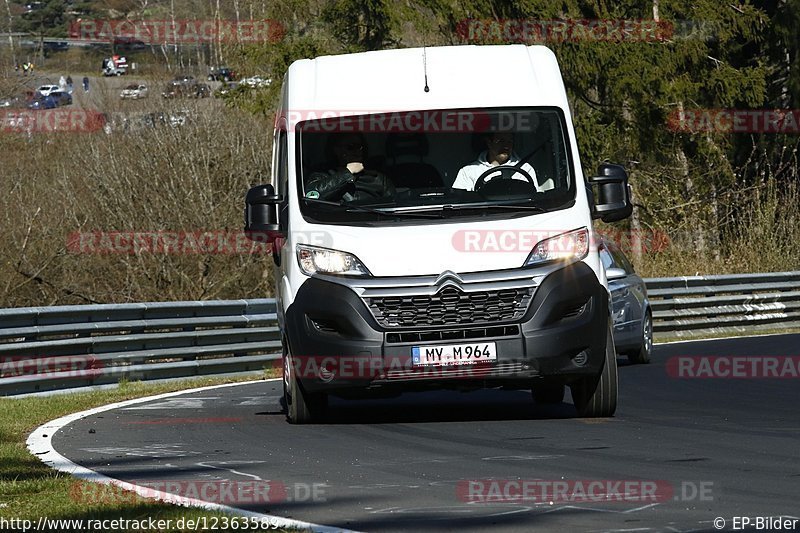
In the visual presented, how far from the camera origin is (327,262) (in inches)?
401

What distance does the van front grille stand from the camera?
9.98 metres

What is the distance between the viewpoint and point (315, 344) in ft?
33.4

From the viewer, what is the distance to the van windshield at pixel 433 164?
409 inches

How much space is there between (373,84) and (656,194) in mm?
27049

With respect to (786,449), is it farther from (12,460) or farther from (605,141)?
(605,141)

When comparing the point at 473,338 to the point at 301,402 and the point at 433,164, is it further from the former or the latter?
the point at 301,402

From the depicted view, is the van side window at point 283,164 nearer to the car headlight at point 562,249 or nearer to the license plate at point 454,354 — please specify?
the license plate at point 454,354

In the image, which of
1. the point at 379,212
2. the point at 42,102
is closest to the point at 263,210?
the point at 379,212

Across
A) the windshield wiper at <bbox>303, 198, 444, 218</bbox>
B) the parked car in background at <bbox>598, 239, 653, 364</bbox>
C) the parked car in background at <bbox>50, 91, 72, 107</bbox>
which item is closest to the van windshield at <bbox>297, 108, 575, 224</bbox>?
the windshield wiper at <bbox>303, 198, 444, 218</bbox>

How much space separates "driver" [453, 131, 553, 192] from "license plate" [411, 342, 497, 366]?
122 cm

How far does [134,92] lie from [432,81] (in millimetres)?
35109

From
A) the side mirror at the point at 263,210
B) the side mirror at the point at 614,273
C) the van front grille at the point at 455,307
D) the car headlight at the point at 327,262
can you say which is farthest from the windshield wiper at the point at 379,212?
the side mirror at the point at 614,273

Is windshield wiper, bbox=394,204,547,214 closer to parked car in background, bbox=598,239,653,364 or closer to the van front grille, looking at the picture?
the van front grille

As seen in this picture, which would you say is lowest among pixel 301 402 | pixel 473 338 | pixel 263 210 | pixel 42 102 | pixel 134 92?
pixel 42 102
